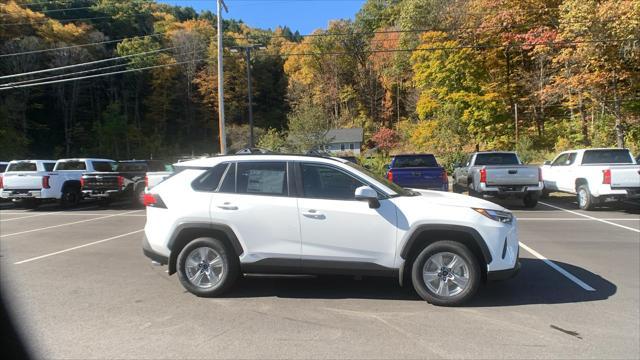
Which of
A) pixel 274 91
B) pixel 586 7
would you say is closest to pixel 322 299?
pixel 586 7

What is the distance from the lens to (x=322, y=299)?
5.76 metres

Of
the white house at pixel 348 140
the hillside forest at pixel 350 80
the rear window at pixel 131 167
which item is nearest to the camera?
the rear window at pixel 131 167

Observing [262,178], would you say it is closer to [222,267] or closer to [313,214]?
[313,214]

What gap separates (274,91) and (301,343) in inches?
3492

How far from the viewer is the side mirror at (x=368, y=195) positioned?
536cm

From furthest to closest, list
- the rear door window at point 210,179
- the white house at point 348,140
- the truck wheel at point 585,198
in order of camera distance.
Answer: the white house at point 348,140 < the truck wheel at point 585,198 < the rear door window at point 210,179

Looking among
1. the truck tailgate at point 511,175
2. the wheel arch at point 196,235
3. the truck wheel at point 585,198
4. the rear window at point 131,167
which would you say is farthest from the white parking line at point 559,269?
the rear window at point 131,167

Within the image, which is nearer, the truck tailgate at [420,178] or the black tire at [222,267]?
the black tire at [222,267]

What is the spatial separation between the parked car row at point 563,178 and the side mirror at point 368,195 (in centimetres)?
845

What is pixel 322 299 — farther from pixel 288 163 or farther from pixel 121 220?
pixel 121 220

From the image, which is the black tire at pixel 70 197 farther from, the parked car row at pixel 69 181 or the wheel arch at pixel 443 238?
the wheel arch at pixel 443 238

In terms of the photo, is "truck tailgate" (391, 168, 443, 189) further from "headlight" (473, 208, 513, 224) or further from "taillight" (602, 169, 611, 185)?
"headlight" (473, 208, 513, 224)

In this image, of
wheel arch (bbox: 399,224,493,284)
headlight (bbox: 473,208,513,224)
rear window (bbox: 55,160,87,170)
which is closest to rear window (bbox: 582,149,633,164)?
headlight (bbox: 473,208,513,224)

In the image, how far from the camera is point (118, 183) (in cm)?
1789
